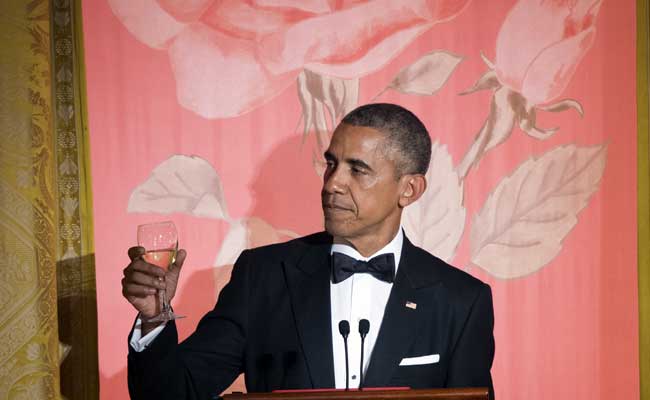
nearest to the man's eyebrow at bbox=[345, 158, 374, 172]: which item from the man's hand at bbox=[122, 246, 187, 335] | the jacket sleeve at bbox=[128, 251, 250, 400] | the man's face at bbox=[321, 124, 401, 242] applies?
the man's face at bbox=[321, 124, 401, 242]

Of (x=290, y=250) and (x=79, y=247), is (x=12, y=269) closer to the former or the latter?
(x=79, y=247)

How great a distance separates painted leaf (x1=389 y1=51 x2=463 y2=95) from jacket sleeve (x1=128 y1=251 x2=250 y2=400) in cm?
129

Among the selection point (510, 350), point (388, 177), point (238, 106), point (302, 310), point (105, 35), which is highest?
point (105, 35)

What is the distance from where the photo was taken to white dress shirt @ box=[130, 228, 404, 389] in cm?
260

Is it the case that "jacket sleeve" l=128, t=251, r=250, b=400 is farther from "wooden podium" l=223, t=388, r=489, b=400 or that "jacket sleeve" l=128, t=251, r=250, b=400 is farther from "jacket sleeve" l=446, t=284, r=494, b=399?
"jacket sleeve" l=446, t=284, r=494, b=399

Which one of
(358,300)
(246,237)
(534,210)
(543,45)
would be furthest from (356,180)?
(543,45)

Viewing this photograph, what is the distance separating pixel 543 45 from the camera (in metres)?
3.60

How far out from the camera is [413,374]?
2537 mm

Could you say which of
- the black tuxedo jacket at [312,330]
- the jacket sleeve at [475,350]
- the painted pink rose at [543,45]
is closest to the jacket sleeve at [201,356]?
the black tuxedo jacket at [312,330]

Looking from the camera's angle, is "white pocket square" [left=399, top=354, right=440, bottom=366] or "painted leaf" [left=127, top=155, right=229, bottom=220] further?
"painted leaf" [left=127, top=155, right=229, bottom=220]

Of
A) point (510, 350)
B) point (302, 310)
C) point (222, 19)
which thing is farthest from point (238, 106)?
point (510, 350)

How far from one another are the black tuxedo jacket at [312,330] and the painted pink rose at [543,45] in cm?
126

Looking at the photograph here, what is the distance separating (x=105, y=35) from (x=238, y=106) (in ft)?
2.17

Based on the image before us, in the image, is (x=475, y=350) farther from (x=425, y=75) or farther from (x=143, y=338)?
(x=425, y=75)
